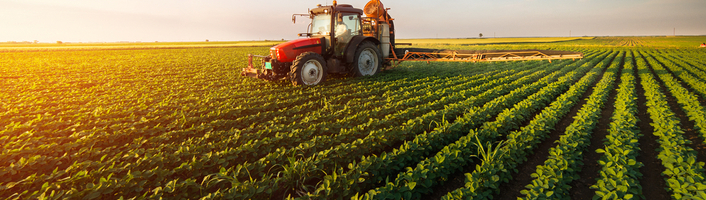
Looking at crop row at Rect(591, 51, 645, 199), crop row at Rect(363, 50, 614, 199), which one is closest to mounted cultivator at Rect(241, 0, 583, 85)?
crop row at Rect(363, 50, 614, 199)

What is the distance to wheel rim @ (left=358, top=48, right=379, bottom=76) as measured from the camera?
9445 mm

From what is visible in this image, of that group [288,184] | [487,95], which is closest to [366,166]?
[288,184]

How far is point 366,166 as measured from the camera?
2.95 m

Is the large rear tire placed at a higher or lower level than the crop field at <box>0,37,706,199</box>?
higher

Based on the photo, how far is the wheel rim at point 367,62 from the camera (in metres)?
9.45

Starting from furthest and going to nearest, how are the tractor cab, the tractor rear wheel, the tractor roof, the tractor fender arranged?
the tractor fender
the tractor cab
the tractor roof
the tractor rear wheel

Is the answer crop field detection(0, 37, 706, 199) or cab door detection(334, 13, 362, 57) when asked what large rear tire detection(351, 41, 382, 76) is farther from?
crop field detection(0, 37, 706, 199)

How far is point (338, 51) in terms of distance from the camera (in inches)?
344

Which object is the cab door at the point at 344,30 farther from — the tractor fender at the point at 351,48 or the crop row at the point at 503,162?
the crop row at the point at 503,162

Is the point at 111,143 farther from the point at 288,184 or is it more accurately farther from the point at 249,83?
the point at 249,83

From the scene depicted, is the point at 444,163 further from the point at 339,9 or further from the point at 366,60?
the point at 366,60

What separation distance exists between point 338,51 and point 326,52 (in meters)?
0.36

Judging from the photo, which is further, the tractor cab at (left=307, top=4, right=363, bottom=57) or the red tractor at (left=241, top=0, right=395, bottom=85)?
the tractor cab at (left=307, top=4, right=363, bottom=57)

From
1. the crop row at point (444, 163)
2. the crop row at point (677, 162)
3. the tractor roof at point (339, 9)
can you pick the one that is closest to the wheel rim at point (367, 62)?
the tractor roof at point (339, 9)
